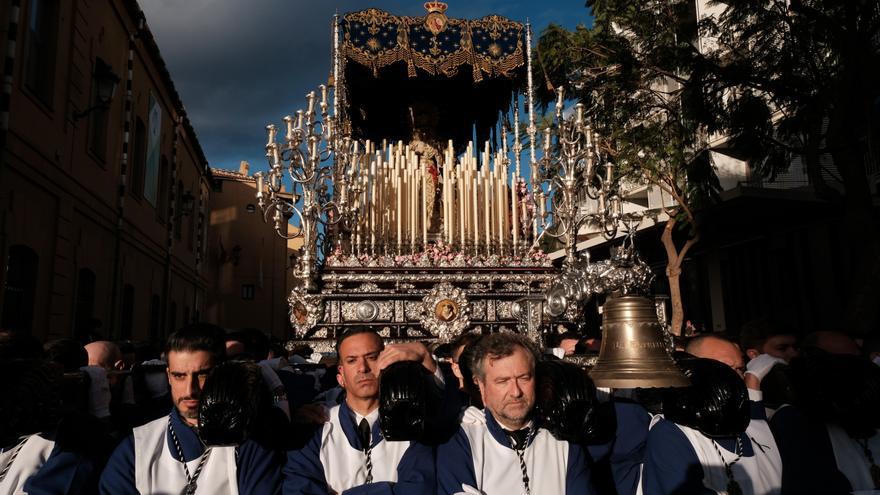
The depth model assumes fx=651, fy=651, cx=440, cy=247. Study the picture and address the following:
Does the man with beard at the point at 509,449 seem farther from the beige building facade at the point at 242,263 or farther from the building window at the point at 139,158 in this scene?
the beige building facade at the point at 242,263

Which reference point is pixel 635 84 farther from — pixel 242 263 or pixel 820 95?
pixel 242 263

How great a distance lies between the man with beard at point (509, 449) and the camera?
2732mm

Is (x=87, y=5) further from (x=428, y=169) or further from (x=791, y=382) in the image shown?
(x=791, y=382)

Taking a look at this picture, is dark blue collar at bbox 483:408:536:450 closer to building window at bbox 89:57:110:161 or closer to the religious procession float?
the religious procession float

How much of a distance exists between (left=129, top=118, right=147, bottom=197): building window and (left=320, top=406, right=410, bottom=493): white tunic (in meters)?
13.5

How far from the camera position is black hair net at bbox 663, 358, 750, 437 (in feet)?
8.03

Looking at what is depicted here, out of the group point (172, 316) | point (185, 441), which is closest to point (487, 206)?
point (185, 441)

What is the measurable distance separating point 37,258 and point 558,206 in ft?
24.9

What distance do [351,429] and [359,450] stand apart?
0.33 ft

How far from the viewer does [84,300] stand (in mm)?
11812

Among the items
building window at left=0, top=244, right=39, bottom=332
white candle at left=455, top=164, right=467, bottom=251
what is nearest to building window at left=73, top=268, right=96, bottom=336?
building window at left=0, top=244, right=39, bottom=332

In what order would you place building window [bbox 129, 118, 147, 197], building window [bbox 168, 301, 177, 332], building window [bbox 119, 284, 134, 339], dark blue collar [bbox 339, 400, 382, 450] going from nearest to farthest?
dark blue collar [bbox 339, 400, 382, 450]
building window [bbox 119, 284, 134, 339]
building window [bbox 129, 118, 147, 197]
building window [bbox 168, 301, 177, 332]

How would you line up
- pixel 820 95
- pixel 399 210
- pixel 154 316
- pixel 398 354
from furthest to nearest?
pixel 154 316, pixel 399 210, pixel 820 95, pixel 398 354

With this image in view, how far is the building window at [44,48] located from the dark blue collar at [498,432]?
9.37 meters
